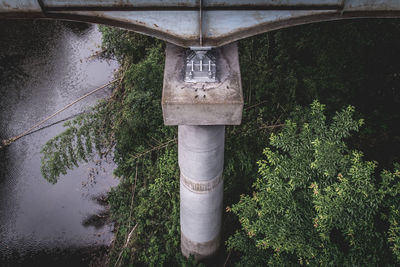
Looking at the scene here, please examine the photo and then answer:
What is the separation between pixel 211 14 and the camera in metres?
4.14

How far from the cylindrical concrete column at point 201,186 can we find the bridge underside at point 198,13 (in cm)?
155

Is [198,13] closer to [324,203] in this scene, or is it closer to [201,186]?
[324,203]

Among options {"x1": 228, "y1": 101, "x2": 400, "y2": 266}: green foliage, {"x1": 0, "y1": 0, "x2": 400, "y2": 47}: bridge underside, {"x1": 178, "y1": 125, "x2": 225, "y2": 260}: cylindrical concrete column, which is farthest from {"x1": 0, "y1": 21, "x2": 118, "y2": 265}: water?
{"x1": 0, "y1": 0, "x2": 400, "y2": 47}: bridge underside

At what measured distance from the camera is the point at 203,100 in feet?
14.3

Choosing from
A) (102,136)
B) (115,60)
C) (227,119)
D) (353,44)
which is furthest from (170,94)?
(115,60)

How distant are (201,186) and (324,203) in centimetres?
233

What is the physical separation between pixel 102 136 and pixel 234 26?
253 inches

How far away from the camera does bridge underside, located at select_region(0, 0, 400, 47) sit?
157 inches

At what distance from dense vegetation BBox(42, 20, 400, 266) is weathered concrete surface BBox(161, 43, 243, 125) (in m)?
1.19

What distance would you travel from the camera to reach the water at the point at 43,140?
9039mm

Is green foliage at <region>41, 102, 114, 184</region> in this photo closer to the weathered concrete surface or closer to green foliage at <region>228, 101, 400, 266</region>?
the weathered concrete surface

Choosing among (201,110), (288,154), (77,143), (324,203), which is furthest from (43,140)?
(324,203)

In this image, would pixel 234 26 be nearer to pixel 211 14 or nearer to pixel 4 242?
pixel 211 14

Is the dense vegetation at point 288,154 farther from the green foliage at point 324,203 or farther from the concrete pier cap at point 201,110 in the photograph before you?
the concrete pier cap at point 201,110
